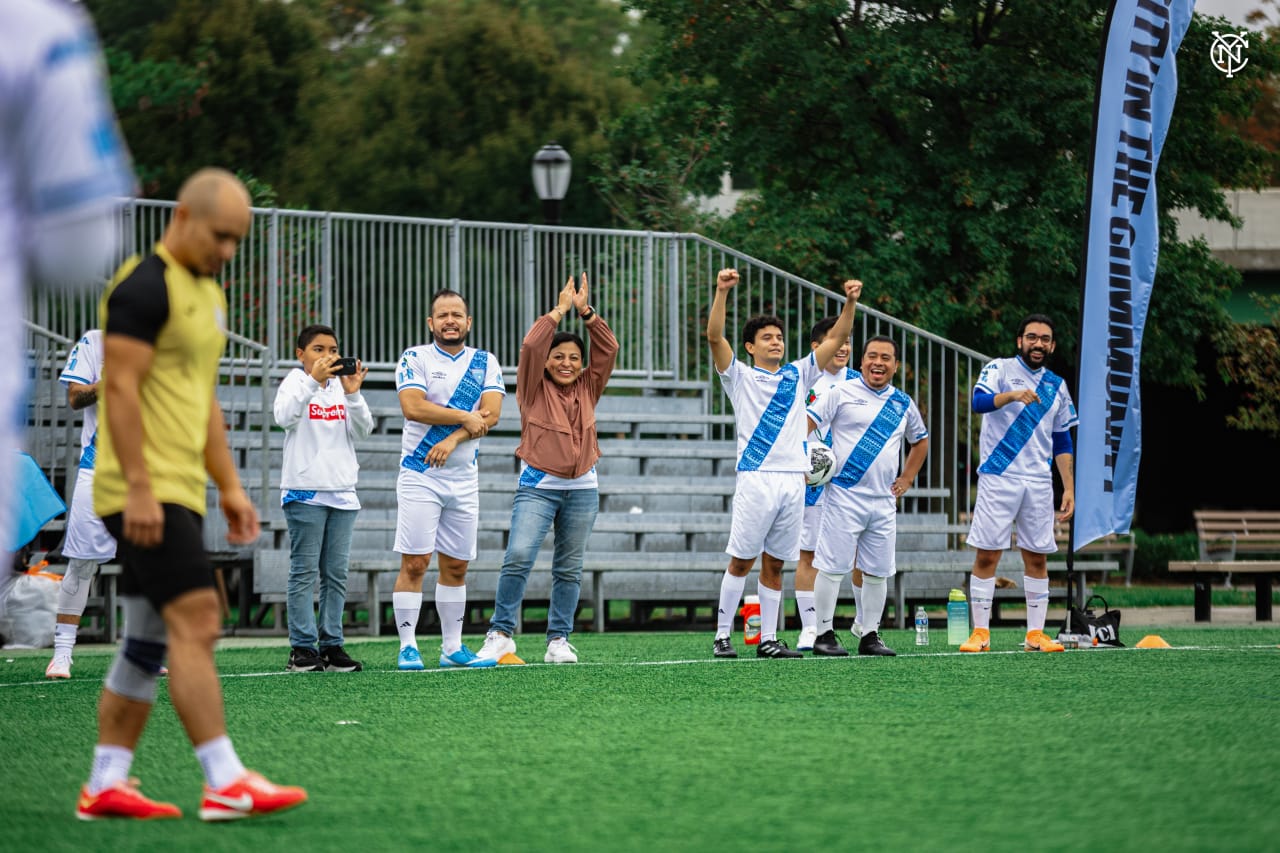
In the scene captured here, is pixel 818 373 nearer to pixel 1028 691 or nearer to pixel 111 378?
pixel 1028 691

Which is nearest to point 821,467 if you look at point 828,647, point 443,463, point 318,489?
point 828,647

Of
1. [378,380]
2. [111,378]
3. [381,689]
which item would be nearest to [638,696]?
[381,689]

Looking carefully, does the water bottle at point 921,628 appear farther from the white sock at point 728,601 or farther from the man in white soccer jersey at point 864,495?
the white sock at point 728,601

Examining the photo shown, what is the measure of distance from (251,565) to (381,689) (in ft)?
20.3

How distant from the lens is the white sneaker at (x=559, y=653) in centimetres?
1043

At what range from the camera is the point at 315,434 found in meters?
10.0

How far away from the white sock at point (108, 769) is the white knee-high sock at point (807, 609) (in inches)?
257

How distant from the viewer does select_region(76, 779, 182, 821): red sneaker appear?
5.15 meters

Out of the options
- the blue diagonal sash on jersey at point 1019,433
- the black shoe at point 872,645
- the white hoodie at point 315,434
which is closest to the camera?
the white hoodie at point 315,434

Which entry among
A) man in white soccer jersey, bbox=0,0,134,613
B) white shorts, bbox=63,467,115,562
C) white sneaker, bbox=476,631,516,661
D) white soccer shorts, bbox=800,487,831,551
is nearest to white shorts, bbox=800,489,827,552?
white soccer shorts, bbox=800,487,831,551

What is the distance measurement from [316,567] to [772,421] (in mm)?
2870

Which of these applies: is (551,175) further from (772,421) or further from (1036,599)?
(1036,599)

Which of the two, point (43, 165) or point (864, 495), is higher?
point (43, 165)

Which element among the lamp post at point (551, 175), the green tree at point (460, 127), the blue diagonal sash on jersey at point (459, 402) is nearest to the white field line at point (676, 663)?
the blue diagonal sash on jersey at point (459, 402)
